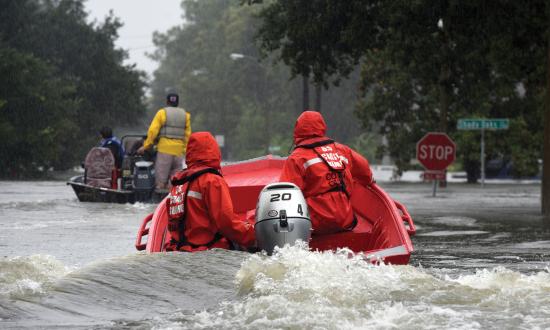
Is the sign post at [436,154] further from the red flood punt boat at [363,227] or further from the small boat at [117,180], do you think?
the red flood punt boat at [363,227]

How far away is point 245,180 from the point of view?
Result: 1360 cm

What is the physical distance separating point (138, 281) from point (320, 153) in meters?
2.23

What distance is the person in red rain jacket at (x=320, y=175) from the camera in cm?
1109

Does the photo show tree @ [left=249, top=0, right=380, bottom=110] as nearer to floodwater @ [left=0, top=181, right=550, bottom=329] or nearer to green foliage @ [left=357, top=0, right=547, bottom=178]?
green foliage @ [left=357, top=0, right=547, bottom=178]

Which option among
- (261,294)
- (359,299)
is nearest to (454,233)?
(261,294)

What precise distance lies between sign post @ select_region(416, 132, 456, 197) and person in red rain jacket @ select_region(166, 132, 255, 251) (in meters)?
21.1

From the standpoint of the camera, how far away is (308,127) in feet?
36.8

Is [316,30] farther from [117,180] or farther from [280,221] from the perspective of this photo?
[280,221]

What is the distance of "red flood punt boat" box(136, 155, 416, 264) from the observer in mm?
10945

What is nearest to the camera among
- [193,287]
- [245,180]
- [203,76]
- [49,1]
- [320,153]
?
[193,287]

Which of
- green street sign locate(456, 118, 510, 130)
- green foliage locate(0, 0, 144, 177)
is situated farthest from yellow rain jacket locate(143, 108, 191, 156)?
green foliage locate(0, 0, 144, 177)

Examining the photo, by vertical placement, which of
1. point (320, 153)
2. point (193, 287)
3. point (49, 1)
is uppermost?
point (49, 1)

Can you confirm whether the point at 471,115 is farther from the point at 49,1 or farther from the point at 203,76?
the point at 203,76

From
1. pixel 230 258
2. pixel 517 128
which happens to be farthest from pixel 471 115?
pixel 230 258
